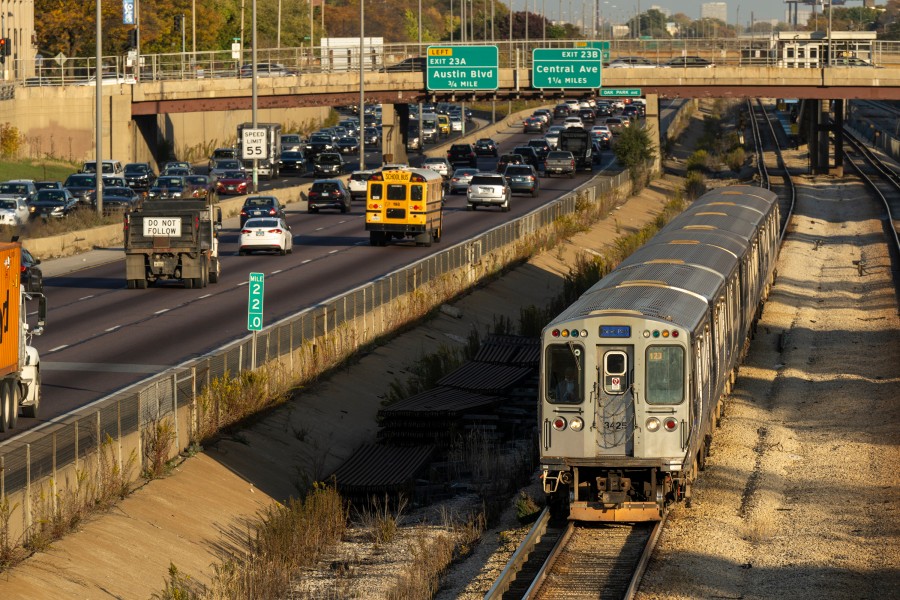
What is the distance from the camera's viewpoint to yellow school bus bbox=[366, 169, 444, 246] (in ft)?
168

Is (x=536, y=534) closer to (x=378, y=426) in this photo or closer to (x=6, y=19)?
(x=378, y=426)

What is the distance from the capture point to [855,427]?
25812mm

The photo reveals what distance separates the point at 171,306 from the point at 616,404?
20884 millimetres

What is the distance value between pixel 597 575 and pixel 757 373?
15.4 m

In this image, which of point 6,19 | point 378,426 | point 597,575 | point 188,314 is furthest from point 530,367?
point 6,19

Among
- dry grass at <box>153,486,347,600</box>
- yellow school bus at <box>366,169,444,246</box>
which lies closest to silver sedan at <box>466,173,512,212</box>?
yellow school bus at <box>366,169,444,246</box>

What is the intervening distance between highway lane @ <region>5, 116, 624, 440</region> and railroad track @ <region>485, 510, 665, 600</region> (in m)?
8.72

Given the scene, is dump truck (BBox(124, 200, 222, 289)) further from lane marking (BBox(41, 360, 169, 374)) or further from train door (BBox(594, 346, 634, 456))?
train door (BBox(594, 346, 634, 456))

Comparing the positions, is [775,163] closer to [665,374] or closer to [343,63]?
[343,63]

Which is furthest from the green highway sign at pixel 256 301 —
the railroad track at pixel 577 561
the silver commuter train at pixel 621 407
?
the railroad track at pixel 577 561

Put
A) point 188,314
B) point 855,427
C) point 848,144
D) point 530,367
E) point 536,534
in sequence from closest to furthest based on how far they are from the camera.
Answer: point 536,534
point 855,427
point 530,367
point 188,314
point 848,144

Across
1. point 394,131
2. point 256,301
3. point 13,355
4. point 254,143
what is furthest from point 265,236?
point 394,131

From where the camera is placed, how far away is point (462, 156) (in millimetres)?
96625

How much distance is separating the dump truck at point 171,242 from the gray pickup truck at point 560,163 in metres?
50.6
